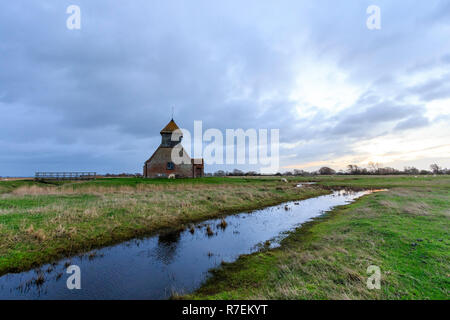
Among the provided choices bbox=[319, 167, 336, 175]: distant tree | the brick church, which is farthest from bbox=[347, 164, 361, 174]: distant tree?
the brick church

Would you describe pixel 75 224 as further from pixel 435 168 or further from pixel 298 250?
pixel 435 168

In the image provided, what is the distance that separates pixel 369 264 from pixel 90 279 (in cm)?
1084

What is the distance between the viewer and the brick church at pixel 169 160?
46.8 m

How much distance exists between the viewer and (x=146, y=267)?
30.5 ft

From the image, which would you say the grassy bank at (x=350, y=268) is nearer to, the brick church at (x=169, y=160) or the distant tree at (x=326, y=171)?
the brick church at (x=169, y=160)

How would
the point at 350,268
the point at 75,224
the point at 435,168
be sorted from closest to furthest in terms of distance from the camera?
1. the point at 350,268
2. the point at 75,224
3. the point at 435,168

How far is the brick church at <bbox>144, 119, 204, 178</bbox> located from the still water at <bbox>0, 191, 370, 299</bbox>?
110 feet

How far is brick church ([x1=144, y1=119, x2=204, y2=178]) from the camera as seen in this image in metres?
46.8

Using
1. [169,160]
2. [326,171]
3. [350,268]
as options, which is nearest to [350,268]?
[350,268]

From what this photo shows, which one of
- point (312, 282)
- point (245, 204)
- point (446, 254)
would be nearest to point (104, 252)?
point (312, 282)

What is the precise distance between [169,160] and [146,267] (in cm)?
3911

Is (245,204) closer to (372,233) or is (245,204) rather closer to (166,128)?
(372,233)

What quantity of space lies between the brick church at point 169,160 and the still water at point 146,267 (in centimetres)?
3355
